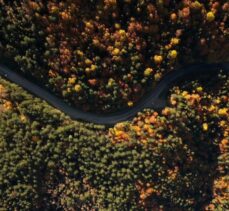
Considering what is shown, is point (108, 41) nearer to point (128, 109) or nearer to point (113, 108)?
point (113, 108)

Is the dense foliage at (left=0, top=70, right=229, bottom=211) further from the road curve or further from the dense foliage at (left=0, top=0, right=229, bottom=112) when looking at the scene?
the dense foliage at (left=0, top=0, right=229, bottom=112)

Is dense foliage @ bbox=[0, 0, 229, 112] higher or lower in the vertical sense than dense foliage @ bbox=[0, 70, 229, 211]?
higher

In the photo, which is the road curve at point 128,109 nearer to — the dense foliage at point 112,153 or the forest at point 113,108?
the forest at point 113,108

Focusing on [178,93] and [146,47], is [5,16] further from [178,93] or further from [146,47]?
[178,93]

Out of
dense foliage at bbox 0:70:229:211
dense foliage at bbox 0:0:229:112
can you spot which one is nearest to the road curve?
dense foliage at bbox 0:70:229:211

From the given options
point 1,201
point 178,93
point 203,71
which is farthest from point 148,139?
point 1,201

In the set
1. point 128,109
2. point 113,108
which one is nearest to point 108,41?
point 113,108
